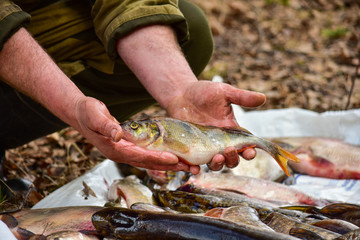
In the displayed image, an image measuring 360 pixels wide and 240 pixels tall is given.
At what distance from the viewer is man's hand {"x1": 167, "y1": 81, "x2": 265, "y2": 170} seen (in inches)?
88.3

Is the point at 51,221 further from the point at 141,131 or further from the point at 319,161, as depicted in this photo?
the point at 319,161

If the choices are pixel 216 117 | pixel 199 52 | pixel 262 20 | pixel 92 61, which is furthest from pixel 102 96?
pixel 262 20

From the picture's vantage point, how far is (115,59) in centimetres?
272

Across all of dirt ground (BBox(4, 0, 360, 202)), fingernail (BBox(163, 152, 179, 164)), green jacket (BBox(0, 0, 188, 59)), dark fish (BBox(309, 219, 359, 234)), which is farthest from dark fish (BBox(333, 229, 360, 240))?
dirt ground (BBox(4, 0, 360, 202))

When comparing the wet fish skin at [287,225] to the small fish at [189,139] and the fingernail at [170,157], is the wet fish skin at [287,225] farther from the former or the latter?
the fingernail at [170,157]

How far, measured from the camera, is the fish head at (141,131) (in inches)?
78.8

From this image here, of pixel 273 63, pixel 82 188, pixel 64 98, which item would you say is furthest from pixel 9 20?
pixel 273 63

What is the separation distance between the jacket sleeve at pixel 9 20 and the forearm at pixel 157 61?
0.62 meters

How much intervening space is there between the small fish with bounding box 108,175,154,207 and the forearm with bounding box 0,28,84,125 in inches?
22.2

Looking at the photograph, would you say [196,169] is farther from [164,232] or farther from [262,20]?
[262,20]

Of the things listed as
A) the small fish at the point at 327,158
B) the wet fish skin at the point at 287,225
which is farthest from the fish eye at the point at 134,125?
the small fish at the point at 327,158

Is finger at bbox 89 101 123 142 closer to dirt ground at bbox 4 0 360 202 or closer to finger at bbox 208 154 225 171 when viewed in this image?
finger at bbox 208 154 225 171

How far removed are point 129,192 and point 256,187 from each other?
0.85 metres

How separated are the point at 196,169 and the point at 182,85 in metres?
Answer: 0.57
